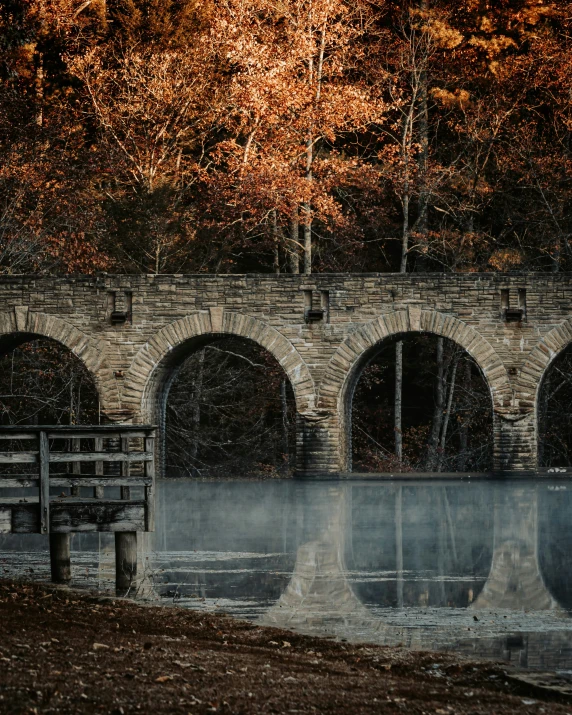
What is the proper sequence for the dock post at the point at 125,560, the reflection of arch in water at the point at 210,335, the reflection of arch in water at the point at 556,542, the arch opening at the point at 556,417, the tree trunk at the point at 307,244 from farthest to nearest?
the arch opening at the point at 556,417, the tree trunk at the point at 307,244, the reflection of arch in water at the point at 210,335, the dock post at the point at 125,560, the reflection of arch in water at the point at 556,542

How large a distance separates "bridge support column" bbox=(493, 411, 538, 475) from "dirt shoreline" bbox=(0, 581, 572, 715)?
1842 cm

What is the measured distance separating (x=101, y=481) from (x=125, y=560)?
95 cm

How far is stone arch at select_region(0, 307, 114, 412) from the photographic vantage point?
3081 cm

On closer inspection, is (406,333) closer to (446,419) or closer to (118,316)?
→ (118,316)

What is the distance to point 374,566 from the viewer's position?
16109 mm

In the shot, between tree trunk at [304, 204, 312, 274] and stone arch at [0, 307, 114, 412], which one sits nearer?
stone arch at [0, 307, 114, 412]

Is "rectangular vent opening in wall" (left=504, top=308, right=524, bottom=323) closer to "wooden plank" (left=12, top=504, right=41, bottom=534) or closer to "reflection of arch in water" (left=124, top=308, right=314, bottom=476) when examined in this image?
"reflection of arch in water" (left=124, top=308, right=314, bottom=476)

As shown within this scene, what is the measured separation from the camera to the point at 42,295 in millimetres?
30797

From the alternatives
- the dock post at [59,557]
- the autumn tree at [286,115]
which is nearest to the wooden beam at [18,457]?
the dock post at [59,557]

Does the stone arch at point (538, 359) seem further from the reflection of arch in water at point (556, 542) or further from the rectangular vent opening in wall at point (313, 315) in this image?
the rectangular vent opening in wall at point (313, 315)

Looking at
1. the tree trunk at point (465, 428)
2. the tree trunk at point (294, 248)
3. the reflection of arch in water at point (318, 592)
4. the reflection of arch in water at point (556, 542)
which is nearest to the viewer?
the reflection of arch in water at point (318, 592)

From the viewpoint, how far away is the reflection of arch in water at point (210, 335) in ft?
100

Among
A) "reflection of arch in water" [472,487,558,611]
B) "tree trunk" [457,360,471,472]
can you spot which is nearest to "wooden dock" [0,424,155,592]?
"reflection of arch in water" [472,487,558,611]

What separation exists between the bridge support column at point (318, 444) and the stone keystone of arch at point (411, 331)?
0.39 meters
